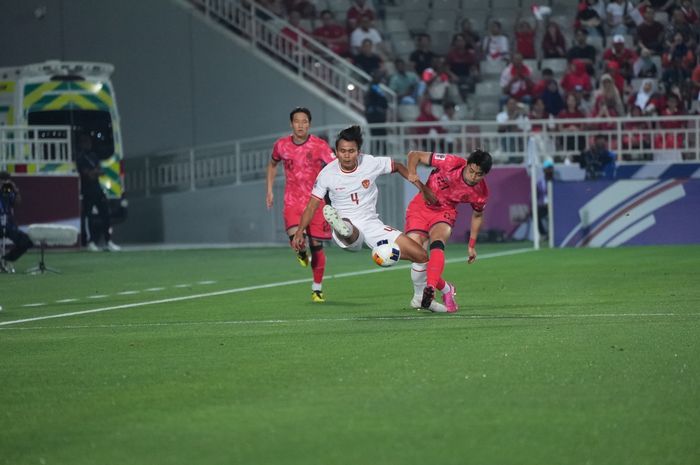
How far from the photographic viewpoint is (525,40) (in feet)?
112

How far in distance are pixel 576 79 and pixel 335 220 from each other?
18841 millimetres

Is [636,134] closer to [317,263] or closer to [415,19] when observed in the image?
[415,19]

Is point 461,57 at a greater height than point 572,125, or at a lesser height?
greater

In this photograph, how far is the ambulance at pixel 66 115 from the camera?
3053 cm

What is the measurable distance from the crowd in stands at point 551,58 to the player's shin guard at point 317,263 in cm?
1481

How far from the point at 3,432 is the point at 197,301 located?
29.3 feet

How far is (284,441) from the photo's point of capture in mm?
7293

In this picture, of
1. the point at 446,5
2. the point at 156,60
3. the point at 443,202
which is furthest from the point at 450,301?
the point at 446,5

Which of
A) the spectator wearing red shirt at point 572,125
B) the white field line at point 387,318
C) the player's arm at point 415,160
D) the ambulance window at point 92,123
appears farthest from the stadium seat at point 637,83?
the white field line at point 387,318

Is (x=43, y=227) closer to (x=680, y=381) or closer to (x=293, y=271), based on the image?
(x=293, y=271)

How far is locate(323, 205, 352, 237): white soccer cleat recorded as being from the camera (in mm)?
14425

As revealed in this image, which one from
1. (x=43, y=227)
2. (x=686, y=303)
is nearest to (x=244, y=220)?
(x=43, y=227)

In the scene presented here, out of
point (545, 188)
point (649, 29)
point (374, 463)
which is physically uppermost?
point (649, 29)

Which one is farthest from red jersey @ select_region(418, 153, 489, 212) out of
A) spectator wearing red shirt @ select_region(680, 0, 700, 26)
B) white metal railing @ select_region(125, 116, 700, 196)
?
spectator wearing red shirt @ select_region(680, 0, 700, 26)
